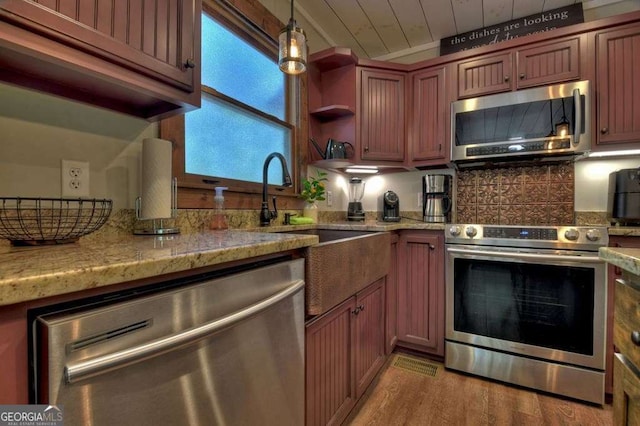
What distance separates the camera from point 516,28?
7.61 ft

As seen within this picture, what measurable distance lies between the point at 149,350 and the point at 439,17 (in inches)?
112

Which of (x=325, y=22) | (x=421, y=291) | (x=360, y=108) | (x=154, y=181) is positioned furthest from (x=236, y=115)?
(x=421, y=291)

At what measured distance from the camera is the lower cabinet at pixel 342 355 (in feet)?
3.62

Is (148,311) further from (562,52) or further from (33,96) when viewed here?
(562,52)

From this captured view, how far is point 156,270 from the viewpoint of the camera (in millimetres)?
569

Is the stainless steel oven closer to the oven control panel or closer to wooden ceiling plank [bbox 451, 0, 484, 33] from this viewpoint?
the oven control panel

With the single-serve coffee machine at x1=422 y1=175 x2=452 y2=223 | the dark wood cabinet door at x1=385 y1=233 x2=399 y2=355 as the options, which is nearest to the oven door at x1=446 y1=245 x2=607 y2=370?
the dark wood cabinet door at x1=385 y1=233 x2=399 y2=355

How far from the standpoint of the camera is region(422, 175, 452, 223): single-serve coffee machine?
2.34 m

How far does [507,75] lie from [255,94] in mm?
1782

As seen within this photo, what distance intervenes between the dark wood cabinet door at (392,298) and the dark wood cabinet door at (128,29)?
5.14ft

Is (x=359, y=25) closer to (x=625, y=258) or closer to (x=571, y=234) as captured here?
(x=571, y=234)

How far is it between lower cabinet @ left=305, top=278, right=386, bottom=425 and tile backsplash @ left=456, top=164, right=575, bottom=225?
125cm

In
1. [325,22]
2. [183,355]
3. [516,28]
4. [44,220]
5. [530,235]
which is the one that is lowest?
[183,355]

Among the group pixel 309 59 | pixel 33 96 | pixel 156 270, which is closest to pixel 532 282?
pixel 156 270
